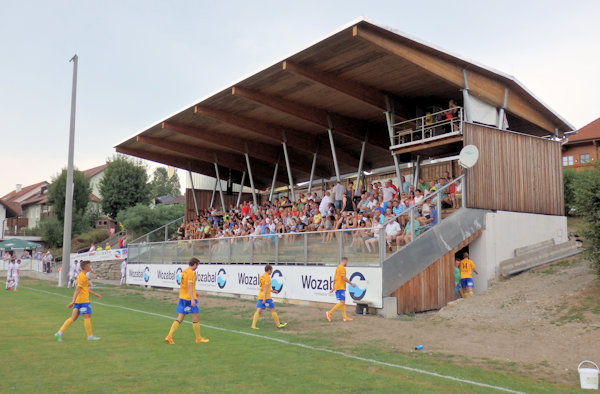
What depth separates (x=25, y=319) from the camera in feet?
49.6

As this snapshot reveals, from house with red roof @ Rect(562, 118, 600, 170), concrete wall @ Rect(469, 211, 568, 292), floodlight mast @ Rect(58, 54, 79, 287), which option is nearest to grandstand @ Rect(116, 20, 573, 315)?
concrete wall @ Rect(469, 211, 568, 292)

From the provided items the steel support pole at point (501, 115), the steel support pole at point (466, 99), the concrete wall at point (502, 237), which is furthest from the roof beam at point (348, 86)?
the concrete wall at point (502, 237)

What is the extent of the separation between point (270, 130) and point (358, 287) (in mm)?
14534

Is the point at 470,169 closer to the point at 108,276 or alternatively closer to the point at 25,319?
the point at 25,319

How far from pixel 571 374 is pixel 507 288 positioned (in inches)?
335

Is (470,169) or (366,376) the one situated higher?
(470,169)

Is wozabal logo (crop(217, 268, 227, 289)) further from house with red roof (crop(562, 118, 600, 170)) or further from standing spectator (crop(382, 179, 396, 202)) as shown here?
house with red roof (crop(562, 118, 600, 170))

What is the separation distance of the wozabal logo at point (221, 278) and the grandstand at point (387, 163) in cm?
8

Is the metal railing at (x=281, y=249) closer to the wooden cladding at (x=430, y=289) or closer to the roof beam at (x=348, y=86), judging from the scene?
the wooden cladding at (x=430, y=289)

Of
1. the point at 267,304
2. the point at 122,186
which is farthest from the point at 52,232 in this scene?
the point at 267,304

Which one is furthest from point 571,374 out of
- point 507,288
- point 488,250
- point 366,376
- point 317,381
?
point 488,250

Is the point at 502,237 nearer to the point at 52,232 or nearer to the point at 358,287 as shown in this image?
the point at 358,287

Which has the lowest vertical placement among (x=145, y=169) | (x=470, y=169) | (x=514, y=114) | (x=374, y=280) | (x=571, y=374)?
(x=571, y=374)

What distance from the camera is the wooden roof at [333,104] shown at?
1895 centimetres
